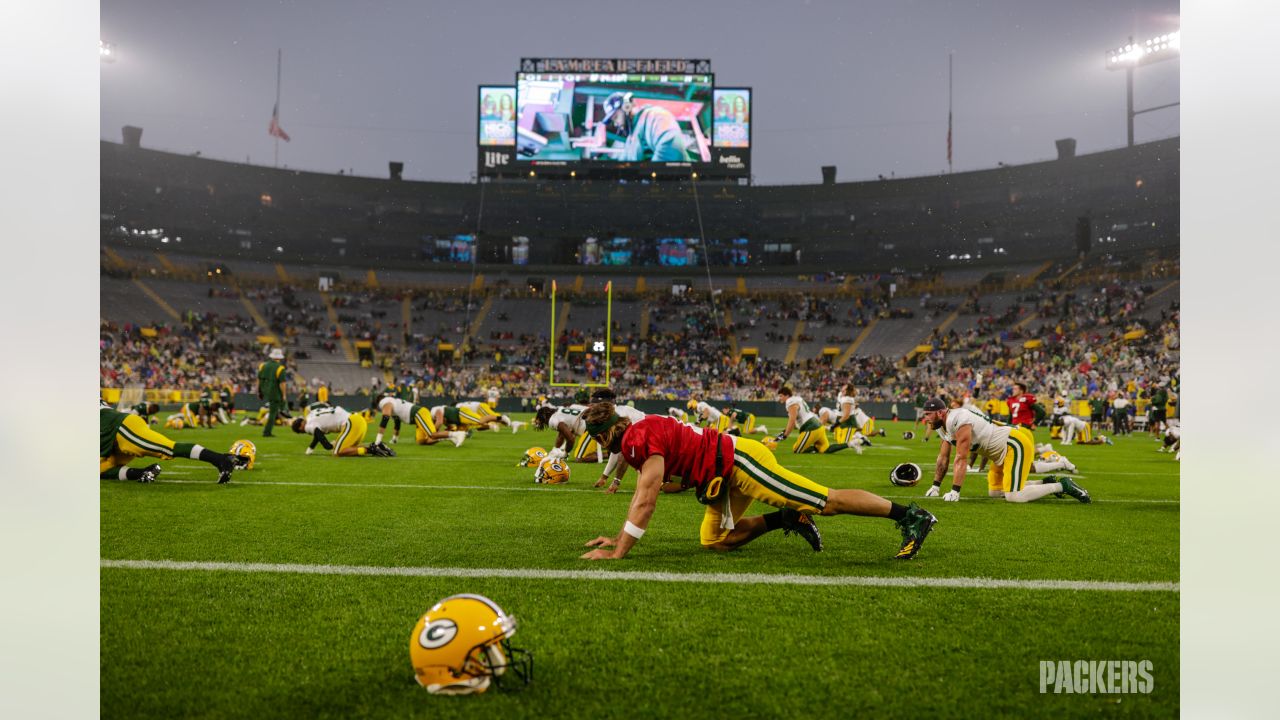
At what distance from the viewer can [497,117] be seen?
46.3 meters

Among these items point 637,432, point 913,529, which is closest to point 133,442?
point 637,432

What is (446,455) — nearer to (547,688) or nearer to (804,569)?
(804,569)

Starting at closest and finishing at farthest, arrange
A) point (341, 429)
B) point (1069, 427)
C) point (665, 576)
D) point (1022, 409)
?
point (665, 576), point (1022, 409), point (341, 429), point (1069, 427)

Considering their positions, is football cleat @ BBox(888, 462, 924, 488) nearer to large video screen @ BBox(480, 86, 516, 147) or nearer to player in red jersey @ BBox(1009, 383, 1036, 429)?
player in red jersey @ BBox(1009, 383, 1036, 429)

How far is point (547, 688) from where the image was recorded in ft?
10.3

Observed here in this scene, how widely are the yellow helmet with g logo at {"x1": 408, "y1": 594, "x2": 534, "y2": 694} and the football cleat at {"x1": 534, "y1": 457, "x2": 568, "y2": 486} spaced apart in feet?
22.7

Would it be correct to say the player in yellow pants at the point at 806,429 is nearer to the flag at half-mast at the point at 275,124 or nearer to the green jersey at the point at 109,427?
the green jersey at the point at 109,427

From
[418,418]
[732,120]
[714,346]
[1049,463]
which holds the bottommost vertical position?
[1049,463]

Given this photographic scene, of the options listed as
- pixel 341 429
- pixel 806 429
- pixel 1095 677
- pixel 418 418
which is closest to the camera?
pixel 1095 677

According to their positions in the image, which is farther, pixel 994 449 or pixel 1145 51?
pixel 1145 51

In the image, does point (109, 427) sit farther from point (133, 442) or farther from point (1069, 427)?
point (1069, 427)

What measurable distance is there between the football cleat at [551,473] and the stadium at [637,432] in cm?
6

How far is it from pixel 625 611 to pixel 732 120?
44701 mm
